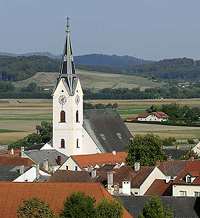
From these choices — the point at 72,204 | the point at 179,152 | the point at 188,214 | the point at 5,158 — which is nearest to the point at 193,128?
the point at 179,152

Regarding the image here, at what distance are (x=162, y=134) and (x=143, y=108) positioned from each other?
71.3 meters

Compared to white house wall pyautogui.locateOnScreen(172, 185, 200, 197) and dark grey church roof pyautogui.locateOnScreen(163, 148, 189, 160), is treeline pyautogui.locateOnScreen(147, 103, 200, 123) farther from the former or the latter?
white house wall pyautogui.locateOnScreen(172, 185, 200, 197)

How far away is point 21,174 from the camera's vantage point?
6109 centimetres

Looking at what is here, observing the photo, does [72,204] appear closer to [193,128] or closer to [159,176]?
[159,176]

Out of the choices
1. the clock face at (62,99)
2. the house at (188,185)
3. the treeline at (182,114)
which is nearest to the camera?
the house at (188,185)

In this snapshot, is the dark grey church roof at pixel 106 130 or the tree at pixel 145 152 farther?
the dark grey church roof at pixel 106 130

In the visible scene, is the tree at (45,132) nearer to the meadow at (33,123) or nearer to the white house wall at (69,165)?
the meadow at (33,123)

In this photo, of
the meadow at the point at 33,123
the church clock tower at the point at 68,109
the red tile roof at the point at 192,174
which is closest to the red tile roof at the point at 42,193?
the red tile roof at the point at 192,174

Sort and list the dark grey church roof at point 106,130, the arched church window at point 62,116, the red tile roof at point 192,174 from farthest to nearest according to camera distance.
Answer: the dark grey church roof at point 106,130
the arched church window at point 62,116
the red tile roof at point 192,174

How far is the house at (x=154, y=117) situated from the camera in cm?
15960

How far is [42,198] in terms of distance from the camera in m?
42.2

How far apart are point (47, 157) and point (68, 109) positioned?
8743 millimetres

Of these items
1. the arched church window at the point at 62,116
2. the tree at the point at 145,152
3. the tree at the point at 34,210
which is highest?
the tree at the point at 34,210

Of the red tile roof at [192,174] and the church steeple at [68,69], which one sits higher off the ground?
the church steeple at [68,69]
